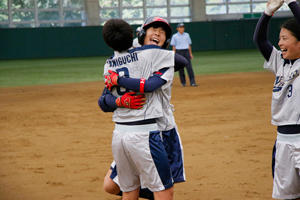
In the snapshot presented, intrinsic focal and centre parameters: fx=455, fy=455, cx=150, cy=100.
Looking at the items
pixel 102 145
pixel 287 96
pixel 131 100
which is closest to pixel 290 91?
pixel 287 96

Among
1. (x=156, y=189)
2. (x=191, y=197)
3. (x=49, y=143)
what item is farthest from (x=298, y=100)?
(x=49, y=143)

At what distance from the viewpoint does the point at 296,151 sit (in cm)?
371

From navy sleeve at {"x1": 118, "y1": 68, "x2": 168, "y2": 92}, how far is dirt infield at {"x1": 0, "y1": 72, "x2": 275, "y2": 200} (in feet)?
7.22

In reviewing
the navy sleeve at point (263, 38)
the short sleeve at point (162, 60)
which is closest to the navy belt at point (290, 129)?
the navy sleeve at point (263, 38)

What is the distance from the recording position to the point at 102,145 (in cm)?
803

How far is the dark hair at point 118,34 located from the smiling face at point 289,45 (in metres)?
1.27

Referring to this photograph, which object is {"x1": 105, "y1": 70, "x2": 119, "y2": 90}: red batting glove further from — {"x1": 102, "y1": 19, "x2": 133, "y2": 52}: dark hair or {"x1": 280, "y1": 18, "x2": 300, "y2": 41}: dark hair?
{"x1": 280, "y1": 18, "x2": 300, "y2": 41}: dark hair

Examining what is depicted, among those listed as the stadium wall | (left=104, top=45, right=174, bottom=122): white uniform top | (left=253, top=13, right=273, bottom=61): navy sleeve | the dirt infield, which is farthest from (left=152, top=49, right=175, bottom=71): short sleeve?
the stadium wall

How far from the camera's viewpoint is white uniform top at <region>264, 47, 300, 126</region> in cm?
372

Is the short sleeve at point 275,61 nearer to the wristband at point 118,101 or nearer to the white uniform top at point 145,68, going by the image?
the white uniform top at point 145,68

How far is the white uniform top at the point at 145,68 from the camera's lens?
3600mm

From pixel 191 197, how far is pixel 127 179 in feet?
5.98

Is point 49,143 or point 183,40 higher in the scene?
point 183,40

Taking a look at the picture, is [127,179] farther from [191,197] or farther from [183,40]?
[183,40]
